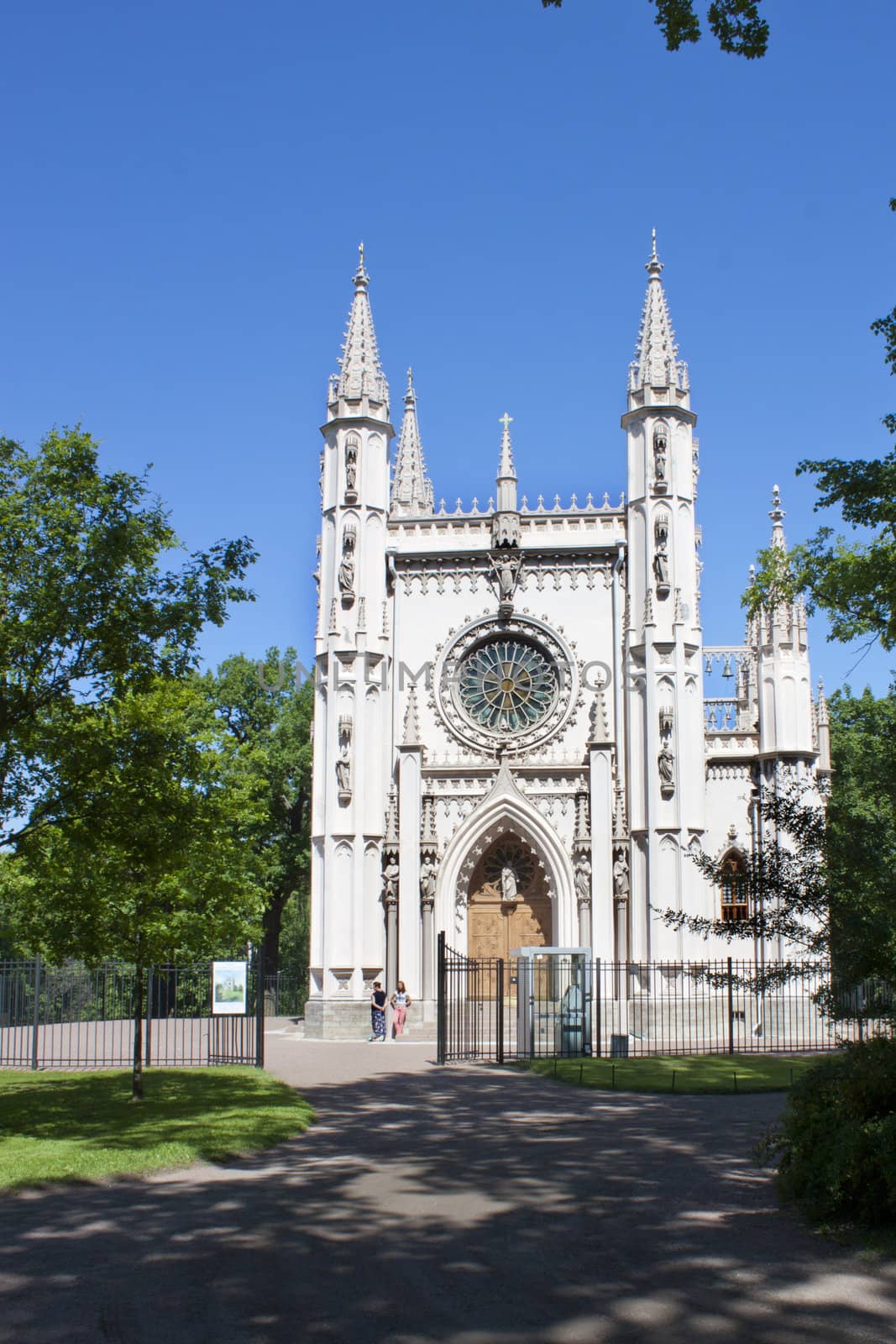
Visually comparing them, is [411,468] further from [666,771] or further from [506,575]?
[666,771]

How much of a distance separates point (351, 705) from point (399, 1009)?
7936 millimetres

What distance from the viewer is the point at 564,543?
35938 mm

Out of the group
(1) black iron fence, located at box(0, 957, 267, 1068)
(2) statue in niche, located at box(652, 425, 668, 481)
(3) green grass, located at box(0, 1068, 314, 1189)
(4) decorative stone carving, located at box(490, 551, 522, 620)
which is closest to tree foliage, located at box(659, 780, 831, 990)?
(3) green grass, located at box(0, 1068, 314, 1189)

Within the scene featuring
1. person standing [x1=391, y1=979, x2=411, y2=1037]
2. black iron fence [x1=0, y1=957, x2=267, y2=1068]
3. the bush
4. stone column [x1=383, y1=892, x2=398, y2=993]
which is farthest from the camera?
stone column [x1=383, y1=892, x2=398, y2=993]

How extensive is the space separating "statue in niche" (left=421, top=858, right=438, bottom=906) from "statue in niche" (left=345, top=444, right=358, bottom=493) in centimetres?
1023

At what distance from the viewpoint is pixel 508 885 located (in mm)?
34188

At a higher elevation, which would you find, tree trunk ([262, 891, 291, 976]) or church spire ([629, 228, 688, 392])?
church spire ([629, 228, 688, 392])

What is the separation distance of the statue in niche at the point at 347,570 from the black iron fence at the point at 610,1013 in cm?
986

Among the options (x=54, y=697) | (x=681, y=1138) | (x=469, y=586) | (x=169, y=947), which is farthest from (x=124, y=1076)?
(x=469, y=586)

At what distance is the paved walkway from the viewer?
749 centimetres

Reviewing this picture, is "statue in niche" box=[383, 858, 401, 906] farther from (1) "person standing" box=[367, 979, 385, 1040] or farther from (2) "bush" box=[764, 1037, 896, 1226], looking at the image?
(2) "bush" box=[764, 1037, 896, 1226]

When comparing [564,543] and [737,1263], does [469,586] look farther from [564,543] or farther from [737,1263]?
[737,1263]

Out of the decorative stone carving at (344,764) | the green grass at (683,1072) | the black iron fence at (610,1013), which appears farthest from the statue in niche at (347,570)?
the green grass at (683,1072)

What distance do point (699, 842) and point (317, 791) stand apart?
9977 mm
